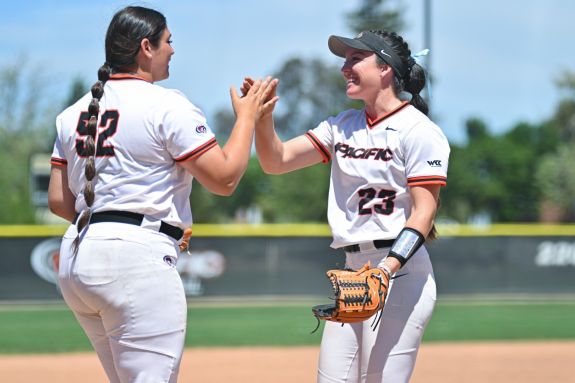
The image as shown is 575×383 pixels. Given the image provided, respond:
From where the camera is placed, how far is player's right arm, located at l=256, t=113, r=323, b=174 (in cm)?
400

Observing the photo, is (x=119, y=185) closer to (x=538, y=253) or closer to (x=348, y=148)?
(x=348, y=148)

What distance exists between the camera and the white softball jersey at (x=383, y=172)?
12.2 ft

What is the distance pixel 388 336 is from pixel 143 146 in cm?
133

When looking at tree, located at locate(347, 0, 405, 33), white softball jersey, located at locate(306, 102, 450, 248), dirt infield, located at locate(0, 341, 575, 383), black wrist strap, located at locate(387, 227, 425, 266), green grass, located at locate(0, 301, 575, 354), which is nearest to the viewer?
black wrist strap, located at locate(387, 227, 425, 266)

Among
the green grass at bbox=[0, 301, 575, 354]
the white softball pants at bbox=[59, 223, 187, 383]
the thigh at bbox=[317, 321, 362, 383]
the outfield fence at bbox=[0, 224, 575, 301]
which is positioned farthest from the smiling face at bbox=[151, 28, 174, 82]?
the outfield fence at bbox=[0, 224, 575, 301]

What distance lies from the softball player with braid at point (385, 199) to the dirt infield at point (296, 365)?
4.15m

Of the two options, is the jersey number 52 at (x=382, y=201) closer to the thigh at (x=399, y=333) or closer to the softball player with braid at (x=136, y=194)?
the thigh at (x=399, y=333)

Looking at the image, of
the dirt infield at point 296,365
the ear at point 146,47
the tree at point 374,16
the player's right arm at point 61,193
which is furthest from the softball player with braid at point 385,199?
the tree at point 374,16

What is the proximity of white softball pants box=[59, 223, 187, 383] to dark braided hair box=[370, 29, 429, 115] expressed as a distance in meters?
1.37

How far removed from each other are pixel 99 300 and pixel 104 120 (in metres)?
0.61

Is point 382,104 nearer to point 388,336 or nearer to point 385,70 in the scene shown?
point 385,70

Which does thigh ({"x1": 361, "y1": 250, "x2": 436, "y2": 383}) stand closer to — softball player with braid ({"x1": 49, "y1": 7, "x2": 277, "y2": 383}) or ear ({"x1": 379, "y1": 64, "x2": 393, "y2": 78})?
ear ({"x1": 379, "y1": 64, "x2": 393, "y2": 78})

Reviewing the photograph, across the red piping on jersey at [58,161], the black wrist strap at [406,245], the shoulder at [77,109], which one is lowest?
the black wrist strap at [406,245]

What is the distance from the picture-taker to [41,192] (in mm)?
42312
